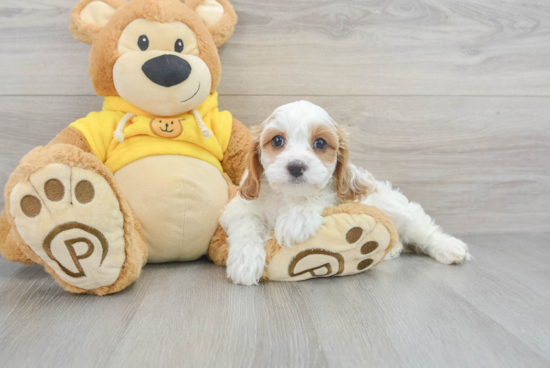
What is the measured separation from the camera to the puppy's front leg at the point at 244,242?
3.72 ft

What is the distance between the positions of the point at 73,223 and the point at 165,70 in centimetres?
51

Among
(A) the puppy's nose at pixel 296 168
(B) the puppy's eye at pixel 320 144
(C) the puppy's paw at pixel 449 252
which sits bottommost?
(C) the puppy's paw at pixel 449 252

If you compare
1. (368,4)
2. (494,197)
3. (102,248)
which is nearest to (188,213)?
(102,248)

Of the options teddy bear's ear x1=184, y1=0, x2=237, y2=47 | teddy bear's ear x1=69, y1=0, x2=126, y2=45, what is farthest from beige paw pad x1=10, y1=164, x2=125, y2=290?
teddy bear's ear x1=184, y1=0, x2=237, y2=47

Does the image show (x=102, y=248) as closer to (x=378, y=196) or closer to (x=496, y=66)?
(x=378, y=196)

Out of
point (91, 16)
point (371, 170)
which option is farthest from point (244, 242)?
point (91, 16)

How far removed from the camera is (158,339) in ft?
2.76

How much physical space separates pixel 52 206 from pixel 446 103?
1531mm

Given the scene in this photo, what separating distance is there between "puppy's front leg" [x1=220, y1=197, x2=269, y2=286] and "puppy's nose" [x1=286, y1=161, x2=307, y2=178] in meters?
0.26

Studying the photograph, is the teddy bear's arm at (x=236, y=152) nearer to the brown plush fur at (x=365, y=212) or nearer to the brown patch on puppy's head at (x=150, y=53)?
the brown patch on puppy's head at (x=150, y=53)

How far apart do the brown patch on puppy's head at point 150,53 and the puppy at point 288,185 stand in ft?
0.92

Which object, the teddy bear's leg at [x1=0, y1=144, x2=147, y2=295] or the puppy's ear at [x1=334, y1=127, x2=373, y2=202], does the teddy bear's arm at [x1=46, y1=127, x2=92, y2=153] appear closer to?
the teddy bear's leg at [x1=0, y1=144, x2=147, y2=295]

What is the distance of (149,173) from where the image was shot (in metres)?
1.23

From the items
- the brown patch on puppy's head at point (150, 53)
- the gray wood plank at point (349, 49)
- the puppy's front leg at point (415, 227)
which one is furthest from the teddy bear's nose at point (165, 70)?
the puppy's front leg at point (415, 227)
